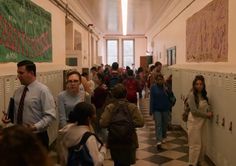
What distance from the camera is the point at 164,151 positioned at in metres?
6.94

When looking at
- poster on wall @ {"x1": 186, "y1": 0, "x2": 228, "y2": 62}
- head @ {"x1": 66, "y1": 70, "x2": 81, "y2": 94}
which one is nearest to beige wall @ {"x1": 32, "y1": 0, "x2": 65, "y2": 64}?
poster on wall @ {"x1": 186, "y1": 0, "x2": 228, "y2": 62}

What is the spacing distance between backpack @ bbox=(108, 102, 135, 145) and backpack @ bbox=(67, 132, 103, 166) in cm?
135

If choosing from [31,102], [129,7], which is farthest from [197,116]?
[129,7]

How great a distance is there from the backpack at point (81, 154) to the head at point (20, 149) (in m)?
1.43

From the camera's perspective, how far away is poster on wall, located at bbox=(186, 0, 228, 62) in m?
6.32

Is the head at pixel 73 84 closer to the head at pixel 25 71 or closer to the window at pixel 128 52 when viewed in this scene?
the head at pixel 25 71

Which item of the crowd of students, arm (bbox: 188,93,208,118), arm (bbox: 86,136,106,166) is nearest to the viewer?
arm (bbox: 86,136,106,166)

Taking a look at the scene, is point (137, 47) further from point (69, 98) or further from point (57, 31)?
point (69, 98)

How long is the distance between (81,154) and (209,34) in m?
5.28

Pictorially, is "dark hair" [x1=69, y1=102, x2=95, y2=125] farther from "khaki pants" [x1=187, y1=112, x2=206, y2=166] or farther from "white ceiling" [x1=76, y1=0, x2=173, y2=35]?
"white ceiling" [x1=76, y1=0, x2=173, y2=35]

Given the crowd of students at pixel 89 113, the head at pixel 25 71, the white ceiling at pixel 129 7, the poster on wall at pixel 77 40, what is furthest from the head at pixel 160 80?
the poster on wall at pixel 77 40

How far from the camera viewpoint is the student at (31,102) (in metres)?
3.72

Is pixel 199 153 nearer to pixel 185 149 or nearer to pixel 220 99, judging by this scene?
pixel 220 99

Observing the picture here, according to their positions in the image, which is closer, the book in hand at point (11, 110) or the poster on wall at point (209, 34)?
the book in hand at point (11, 110)
